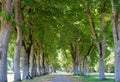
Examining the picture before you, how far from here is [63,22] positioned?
31.1 m

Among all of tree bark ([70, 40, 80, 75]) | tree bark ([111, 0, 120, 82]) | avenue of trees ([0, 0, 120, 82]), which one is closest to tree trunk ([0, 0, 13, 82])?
avenue of trees ([0, 0, 120, 82])

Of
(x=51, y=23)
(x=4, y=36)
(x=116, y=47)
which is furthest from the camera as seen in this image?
(x=51, y=23)

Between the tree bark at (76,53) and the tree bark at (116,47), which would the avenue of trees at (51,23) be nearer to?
the tree bark at (116,47)

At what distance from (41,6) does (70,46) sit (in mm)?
24501

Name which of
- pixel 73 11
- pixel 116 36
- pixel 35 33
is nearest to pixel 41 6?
pixel 73 11

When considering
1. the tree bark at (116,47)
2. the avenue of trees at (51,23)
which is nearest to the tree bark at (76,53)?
the avenue of trees at (51,23)

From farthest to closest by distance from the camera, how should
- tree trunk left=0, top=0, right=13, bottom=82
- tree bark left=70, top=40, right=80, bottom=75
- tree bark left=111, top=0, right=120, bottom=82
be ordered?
tree bark left=70, top=40, right=80, bottom=75 → tree bark left=111, top=0, right=120, bottom=82 → tree trunk left=0, top=0, right=13, bottom=82

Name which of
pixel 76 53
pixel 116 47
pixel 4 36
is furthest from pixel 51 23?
pixel 76 53

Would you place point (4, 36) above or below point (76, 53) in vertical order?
above

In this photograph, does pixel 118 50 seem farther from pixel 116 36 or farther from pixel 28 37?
pixel 28 37

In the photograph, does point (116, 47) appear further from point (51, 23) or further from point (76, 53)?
point (76, 53)

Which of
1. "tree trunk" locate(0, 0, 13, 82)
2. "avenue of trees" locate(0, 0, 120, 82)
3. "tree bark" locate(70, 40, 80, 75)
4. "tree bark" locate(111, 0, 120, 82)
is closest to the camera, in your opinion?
"tree trunk" locate(0, 0, 13, 82)

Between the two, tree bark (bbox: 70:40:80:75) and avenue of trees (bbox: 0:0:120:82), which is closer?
avenue of trees (bbox: 0:0:120:82)

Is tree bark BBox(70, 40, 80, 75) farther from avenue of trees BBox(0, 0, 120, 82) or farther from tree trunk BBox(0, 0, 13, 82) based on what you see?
tree trunk BBox(0, 0, 13, 82)
